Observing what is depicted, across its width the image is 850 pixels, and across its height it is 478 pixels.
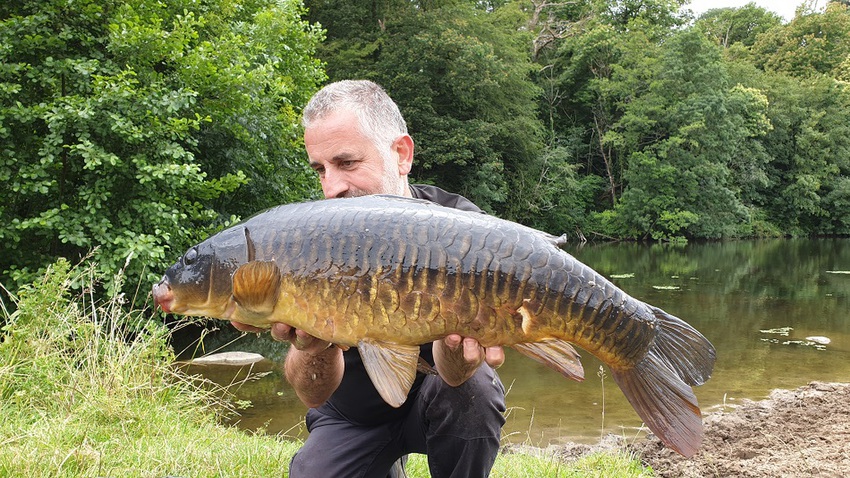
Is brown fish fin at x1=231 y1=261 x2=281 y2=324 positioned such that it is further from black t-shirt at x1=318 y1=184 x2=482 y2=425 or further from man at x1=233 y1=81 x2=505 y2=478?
black t-shirt at x1=318 y1=184 x2=482 y2=425

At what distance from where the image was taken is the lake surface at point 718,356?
5.77 metres

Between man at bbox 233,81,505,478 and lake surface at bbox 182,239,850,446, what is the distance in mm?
2104

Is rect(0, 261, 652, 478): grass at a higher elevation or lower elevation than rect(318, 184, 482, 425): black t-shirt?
lower

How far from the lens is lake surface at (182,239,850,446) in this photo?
5773mm

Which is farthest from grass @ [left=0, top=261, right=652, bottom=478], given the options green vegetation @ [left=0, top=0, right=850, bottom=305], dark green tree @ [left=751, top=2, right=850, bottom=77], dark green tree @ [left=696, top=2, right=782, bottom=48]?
dark green tree @ [left=696, top=2, right=782, bottom=48]

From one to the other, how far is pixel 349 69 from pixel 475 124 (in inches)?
194

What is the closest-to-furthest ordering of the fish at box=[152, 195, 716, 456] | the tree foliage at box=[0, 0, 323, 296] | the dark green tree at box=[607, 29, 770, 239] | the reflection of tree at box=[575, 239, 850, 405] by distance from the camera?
1. the fish at box=[152, 195, 716, 456]
2. the tree foliage at box=[0, 0, 323, 296]
3. the reflection of tree at box=[575, 239, 850, 405]
4. the dark green tree at box=[607, 29, 770, 239]

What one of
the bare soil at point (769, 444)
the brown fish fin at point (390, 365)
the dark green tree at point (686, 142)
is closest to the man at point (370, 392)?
the brown fish fin at point (390, 365)

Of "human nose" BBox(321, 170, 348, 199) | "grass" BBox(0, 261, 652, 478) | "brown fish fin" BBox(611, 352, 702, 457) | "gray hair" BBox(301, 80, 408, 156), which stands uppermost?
"gray hair" BBox(301, 80, 408, 156)

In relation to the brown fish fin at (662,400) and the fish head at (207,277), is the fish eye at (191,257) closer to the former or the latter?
the fish head at (207,277)

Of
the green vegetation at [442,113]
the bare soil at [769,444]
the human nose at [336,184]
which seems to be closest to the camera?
the human nose at [336,184]

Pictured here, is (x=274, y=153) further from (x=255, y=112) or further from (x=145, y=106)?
(x=145, y=106)

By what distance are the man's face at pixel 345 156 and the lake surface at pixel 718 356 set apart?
267cm

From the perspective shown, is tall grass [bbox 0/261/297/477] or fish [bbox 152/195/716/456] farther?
tall grass [bbox 0/261/297/477]
